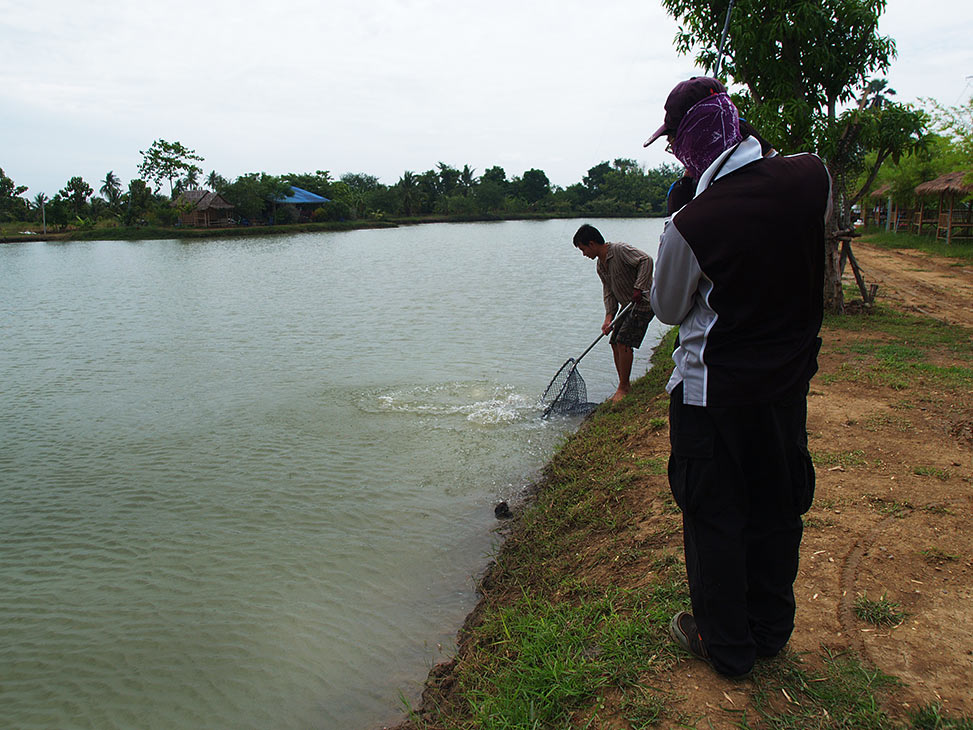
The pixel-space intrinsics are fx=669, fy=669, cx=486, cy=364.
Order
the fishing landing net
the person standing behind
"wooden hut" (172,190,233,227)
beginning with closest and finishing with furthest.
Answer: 1. the person standing behind
2. the fishing landing net
3. "wooden hut" (172,190,233,227)

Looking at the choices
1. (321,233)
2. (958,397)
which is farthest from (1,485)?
(321,233)

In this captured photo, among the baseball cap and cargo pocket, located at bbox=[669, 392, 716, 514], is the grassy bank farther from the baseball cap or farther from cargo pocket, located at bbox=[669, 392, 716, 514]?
the baseball cap

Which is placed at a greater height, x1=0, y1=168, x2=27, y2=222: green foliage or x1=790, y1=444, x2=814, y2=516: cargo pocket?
x1=0, y1=168, x2=27, y2=222: green foliage

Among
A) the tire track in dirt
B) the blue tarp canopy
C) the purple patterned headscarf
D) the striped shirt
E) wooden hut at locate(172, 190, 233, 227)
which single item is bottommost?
the tire track in dirt

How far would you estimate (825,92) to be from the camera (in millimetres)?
8703

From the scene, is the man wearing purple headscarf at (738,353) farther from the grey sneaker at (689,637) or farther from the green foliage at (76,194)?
the green foliage at (76,194)

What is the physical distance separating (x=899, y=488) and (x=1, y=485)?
673cm

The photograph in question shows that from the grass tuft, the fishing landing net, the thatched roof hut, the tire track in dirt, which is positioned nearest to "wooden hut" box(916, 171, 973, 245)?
the thatched roof hut

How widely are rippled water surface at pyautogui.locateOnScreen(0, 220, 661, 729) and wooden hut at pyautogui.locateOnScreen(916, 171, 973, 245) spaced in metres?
13.7

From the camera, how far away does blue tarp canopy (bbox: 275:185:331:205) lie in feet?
199

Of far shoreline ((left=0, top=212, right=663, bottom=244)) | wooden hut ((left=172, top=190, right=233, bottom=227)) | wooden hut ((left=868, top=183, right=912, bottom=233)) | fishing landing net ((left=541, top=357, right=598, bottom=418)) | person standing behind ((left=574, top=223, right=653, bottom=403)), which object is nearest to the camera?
person standing behind ((left=574, top=223, right=653, bottom=403))

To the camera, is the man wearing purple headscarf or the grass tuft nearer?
the man wearing purple headscarf

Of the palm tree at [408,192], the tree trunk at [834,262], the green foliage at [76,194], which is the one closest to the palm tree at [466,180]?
the palm tree at [408,192]

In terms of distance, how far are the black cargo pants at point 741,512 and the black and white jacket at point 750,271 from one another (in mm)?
80
